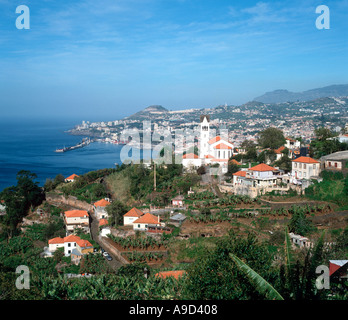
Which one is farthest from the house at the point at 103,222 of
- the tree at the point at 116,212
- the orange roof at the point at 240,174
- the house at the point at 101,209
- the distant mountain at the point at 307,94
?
the distant mountain at the point at 307,94

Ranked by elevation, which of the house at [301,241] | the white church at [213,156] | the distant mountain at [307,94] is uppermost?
the distant mountain at [307,94]

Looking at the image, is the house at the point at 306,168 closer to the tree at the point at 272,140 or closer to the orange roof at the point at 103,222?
the tree at the point at 272,140

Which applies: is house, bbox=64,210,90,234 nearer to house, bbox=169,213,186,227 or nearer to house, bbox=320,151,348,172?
house, bbox=169,213,186,227

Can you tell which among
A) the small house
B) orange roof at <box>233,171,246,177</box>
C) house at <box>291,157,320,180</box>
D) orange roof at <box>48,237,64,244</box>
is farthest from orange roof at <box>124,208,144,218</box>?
house at <box>291,157,320,180</box>

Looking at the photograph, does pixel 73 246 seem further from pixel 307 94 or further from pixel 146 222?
pixel 307 94

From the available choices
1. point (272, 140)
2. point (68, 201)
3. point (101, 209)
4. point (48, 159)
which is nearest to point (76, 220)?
point (101, 209)

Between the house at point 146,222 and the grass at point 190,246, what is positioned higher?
the house at point 146,222

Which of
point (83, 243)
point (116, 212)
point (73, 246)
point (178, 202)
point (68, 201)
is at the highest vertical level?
point (178, 202)
